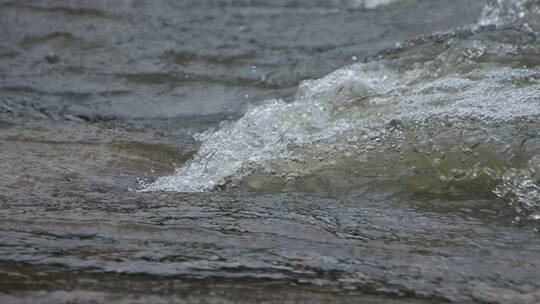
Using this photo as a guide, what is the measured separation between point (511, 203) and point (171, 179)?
1.32 metres

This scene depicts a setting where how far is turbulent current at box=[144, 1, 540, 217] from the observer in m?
3.24

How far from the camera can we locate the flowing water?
2316 mm

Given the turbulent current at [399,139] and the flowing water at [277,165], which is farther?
the turbulent current at [399,139]

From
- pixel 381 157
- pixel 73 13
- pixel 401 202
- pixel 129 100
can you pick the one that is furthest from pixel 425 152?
pixel 73 13

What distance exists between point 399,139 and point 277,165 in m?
0.49

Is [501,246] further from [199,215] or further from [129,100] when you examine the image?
[129,100]

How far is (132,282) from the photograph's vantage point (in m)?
2.23

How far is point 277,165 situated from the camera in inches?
135

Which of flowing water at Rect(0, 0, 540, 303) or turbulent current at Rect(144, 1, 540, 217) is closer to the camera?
flowing water at Rect(0, 0, 540, 303)

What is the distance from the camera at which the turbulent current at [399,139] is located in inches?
127

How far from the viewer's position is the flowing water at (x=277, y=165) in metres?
2.32

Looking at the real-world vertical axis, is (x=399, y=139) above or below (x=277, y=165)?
above

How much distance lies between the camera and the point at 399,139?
350 cm

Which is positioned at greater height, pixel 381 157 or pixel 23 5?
pixel 23 5
